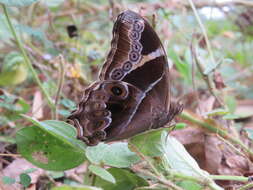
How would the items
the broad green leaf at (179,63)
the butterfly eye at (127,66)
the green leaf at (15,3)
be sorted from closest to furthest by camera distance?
the green leaf at (15,3) → the butterfly eye at (127,66) → the broad green leaf at (179,63)

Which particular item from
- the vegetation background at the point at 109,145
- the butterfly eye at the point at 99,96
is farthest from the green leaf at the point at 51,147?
the butterfly eye at the point at 99,96

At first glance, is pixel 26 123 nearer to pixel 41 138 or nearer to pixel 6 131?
pixel 6 131

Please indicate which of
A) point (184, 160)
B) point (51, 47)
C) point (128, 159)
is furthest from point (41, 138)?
point (51, 47)

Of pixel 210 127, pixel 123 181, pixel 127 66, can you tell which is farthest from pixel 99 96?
pixel 210 127

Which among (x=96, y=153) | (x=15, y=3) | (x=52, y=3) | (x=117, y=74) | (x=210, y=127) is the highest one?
(x=15, y=3)

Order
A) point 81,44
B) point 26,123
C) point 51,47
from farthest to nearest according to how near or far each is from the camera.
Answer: point 81,44, point 51,47, point 26,123

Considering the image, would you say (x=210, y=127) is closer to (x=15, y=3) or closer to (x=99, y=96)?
(x=99, y=96)

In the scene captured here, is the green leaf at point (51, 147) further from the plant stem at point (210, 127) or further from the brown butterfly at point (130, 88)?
the plant stem at point (210, 127)
